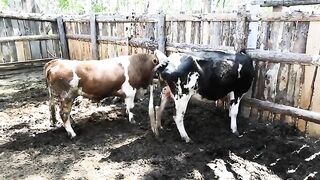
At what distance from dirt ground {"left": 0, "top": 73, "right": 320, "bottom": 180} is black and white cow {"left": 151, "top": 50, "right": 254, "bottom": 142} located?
33 cm

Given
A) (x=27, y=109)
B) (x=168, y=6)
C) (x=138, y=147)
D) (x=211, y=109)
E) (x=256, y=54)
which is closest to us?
(x=138, y=147)

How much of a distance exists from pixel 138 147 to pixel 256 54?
2258mm

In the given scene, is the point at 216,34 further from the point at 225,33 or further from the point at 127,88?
the point at 127,88

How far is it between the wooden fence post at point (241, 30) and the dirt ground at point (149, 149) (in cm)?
118

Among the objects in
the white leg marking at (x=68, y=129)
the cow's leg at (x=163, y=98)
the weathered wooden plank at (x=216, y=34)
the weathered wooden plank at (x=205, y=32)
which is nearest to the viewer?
the cow's leg at (x=163, y=98)

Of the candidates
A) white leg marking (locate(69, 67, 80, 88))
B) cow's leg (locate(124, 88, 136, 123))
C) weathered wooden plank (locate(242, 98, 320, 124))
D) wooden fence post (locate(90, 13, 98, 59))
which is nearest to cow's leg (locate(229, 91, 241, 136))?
weathered wooden plank (locate(242, 98, 320, 124))

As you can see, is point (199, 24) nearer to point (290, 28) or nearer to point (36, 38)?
point (290, 28)

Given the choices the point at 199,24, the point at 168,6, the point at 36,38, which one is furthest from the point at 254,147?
the point at 168,6

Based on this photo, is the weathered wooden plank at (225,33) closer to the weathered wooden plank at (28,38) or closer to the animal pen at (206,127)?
the animal pen at (206,127)

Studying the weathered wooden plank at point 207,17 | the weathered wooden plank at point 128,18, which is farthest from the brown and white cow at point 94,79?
the weathered wooden plank at point 128,18

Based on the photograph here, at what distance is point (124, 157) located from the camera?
3.86 meters

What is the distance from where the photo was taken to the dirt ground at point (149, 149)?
11.4ft

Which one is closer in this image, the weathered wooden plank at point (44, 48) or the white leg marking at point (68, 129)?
the white leg marking at point (68, 129)

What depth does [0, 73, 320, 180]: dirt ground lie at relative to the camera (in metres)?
3.48
